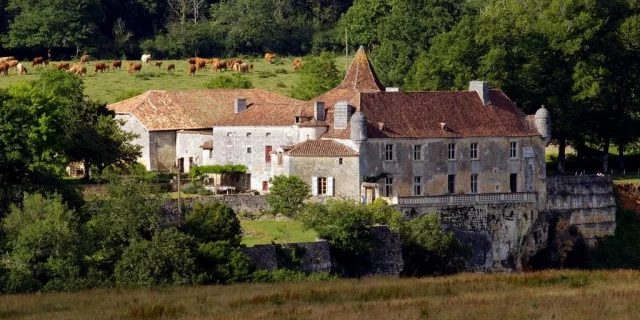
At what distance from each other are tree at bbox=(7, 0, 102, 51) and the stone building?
31126mm

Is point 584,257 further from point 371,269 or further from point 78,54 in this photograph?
point 78,54

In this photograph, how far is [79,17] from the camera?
121 metres

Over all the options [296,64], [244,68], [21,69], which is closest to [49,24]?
[21,69]

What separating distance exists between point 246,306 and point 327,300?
313cm

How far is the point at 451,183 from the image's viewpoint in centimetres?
7619

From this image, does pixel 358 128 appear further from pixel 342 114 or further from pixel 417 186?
pixel 417 186

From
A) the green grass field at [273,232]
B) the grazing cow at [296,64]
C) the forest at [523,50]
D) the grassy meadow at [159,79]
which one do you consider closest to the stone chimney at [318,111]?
the green grass field at [273,232]

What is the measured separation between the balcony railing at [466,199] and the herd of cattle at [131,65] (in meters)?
41.0

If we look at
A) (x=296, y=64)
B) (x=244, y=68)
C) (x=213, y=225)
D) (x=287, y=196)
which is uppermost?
(x=296, y=64)

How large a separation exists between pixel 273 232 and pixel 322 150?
585 cm

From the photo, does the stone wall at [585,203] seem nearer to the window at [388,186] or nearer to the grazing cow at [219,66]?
the window at [388,186]

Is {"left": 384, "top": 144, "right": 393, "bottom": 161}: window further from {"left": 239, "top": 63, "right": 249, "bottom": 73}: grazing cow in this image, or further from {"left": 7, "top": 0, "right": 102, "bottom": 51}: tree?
{"left": 7, "top": 0, "right": 102, "bottom": 51}: tree

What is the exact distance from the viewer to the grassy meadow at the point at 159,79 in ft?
338

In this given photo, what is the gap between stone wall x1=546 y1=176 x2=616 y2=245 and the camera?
79.7m
